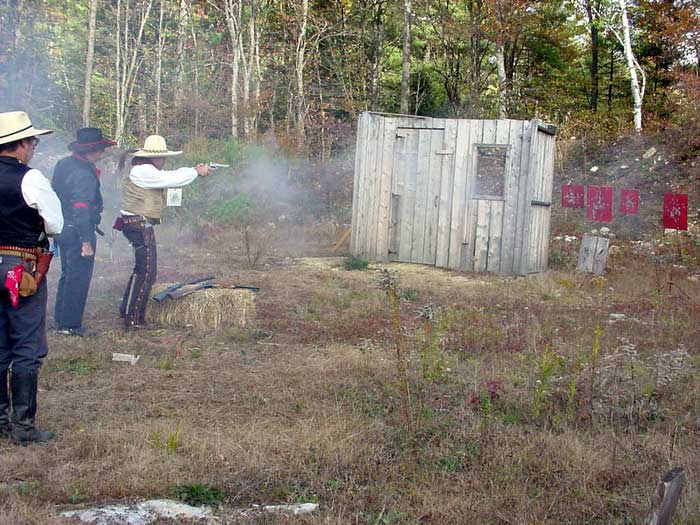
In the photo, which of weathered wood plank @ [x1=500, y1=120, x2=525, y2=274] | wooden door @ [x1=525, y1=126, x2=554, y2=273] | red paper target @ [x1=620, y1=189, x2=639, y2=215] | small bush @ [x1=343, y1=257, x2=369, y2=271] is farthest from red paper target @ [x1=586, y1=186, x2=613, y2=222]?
small bush @ [x1=343, y1=257, x2=369, y2=271]

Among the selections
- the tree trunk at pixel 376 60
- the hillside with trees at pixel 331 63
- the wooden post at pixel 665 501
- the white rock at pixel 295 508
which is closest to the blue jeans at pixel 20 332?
the white rock at pixel 295 508

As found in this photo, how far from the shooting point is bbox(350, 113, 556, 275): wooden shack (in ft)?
41.0

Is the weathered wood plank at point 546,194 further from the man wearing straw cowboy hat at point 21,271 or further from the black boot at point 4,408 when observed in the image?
the black boot at point 4,408

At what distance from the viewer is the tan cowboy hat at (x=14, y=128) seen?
15.3 ft

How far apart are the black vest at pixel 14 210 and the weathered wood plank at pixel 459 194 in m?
8.90

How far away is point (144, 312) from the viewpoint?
26.5 feet

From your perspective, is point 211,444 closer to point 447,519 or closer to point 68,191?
point 447,519

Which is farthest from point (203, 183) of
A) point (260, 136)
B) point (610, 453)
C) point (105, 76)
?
point (610, 453)

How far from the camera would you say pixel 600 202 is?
14.5 meters

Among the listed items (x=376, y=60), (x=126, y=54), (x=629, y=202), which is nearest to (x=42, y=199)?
(x=629, y=202)

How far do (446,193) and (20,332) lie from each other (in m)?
9.12

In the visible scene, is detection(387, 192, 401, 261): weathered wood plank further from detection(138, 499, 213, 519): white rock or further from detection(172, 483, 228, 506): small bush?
detection(138, 499, 213, 519): white rock

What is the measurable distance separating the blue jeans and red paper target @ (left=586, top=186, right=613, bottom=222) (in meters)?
11.6

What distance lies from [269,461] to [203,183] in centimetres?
1413
